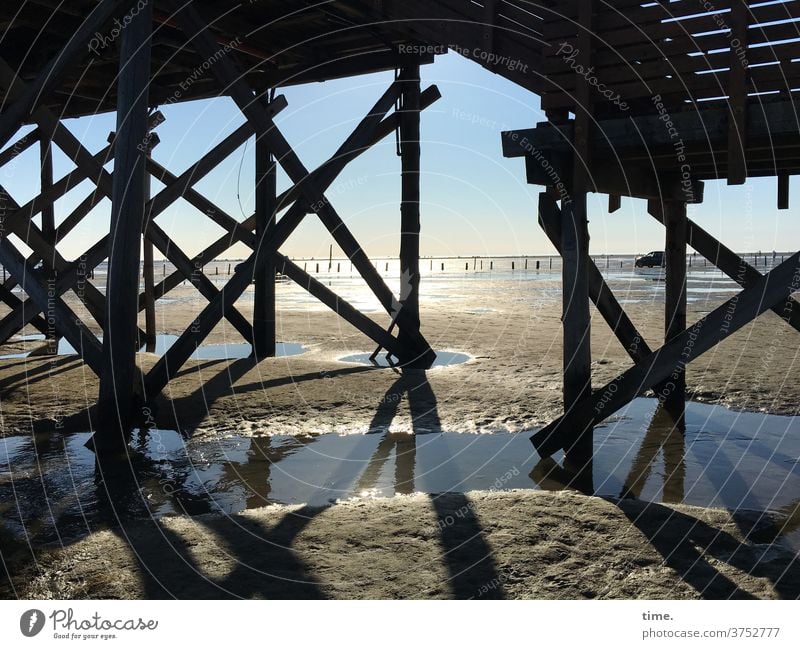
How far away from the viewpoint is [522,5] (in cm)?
716

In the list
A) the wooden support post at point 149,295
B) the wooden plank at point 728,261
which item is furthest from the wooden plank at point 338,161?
the wooden plank at point 728,261

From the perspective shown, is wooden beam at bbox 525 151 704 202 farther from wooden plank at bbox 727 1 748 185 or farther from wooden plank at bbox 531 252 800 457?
wooden plank at bbox 531 252 800 457

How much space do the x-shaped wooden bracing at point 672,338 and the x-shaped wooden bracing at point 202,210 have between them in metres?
4.04

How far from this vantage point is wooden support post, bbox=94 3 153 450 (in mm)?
6984

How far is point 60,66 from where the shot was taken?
705cm

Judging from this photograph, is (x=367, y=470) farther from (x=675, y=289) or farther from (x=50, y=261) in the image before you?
(x=50, y=261)

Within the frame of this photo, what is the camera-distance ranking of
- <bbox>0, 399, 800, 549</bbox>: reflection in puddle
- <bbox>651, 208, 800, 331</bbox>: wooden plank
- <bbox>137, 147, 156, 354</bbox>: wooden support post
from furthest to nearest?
<bbox>137, 147, 156, 354</bbox>: wooden support post → <bbox>651, 208, 800, 331</bbox>: wooden plank → <bbox>0, 399, 800, 549</bbox>: reflection in puddle

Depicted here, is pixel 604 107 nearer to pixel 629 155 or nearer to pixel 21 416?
pixel 629 155

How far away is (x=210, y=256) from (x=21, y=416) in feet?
18.0

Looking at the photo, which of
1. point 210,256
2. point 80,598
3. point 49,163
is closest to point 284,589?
point 80,598

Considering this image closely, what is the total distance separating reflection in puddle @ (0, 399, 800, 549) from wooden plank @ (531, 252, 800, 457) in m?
0.36
